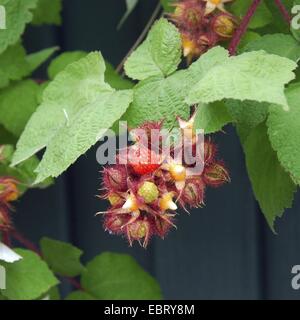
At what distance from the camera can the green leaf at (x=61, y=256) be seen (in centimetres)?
111

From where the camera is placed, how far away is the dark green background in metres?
1.40

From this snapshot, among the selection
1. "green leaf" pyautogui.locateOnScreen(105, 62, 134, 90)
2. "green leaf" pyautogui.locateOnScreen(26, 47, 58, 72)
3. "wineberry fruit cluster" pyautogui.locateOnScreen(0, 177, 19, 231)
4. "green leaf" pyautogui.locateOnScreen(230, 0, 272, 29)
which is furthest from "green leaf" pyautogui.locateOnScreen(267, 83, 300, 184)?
"green leaf" pyautogui.locateOnScreen(26, 47, 58, 72)

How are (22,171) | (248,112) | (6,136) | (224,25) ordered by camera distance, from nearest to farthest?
(248,112)
(224,25)
(22,171)
(6,136)

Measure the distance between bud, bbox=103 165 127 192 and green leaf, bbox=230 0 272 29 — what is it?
13.8 inches

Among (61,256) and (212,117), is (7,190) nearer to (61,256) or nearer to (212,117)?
(61,256)

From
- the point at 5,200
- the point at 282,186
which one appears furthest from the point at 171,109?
the point at 5,200

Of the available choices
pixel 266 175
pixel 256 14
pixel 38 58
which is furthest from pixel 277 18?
pixel 38 58

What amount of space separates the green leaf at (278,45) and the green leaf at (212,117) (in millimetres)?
160

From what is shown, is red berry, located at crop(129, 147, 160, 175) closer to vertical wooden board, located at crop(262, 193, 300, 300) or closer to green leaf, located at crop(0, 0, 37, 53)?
green leaf, located at crop(0, 0, 37, 53)

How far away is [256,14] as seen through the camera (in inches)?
35.9

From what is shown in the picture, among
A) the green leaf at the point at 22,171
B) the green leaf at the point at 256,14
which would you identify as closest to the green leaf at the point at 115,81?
the green leaf at the point at 22,171

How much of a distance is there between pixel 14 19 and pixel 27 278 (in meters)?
0.35

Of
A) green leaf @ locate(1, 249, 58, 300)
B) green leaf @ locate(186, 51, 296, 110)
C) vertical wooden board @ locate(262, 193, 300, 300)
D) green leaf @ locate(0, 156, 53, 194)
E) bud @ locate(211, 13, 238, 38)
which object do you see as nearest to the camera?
green leaf @ locate(186, 51, 296, 110)

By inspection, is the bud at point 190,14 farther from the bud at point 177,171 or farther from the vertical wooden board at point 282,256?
Result: the vertical wooden board at point 282,256
